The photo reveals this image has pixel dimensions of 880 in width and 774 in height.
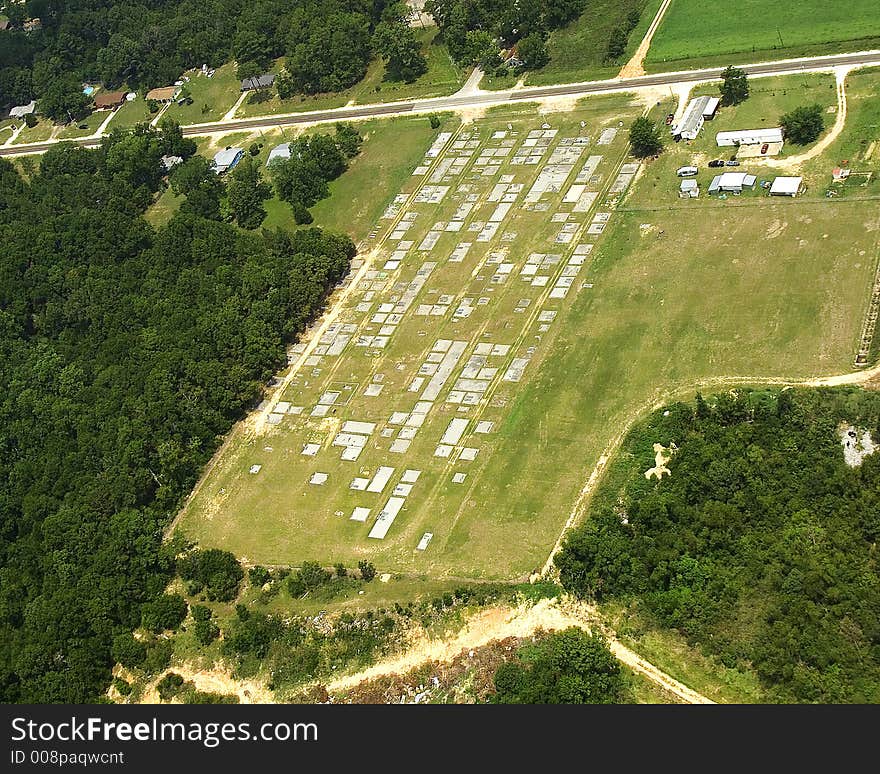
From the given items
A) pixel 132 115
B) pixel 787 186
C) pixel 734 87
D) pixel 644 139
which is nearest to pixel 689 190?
pixel 644 139

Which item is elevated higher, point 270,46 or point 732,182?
point 270,46

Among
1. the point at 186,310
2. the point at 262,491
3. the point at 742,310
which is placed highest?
the point at 186,310

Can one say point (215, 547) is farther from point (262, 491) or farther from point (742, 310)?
point (742, 310)

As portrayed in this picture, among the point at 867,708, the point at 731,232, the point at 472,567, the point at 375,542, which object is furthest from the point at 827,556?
the point at 731,232

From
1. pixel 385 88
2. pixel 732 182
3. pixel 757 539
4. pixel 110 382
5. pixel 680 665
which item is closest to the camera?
pixel 680 665

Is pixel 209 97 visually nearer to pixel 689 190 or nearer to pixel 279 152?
pixel 279 152

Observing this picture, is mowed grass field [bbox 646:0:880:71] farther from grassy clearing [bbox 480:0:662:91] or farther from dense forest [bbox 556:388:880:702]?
dense forest [bbox 556:388:880:702]

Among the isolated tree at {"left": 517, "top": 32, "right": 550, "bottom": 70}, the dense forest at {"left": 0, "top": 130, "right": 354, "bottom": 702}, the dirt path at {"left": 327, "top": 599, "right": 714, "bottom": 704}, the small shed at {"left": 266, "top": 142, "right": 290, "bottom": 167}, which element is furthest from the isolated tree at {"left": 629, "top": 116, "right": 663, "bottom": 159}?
the dirt path at {"left": 327, "top": 599, "right": 714, "bottom": 704}
